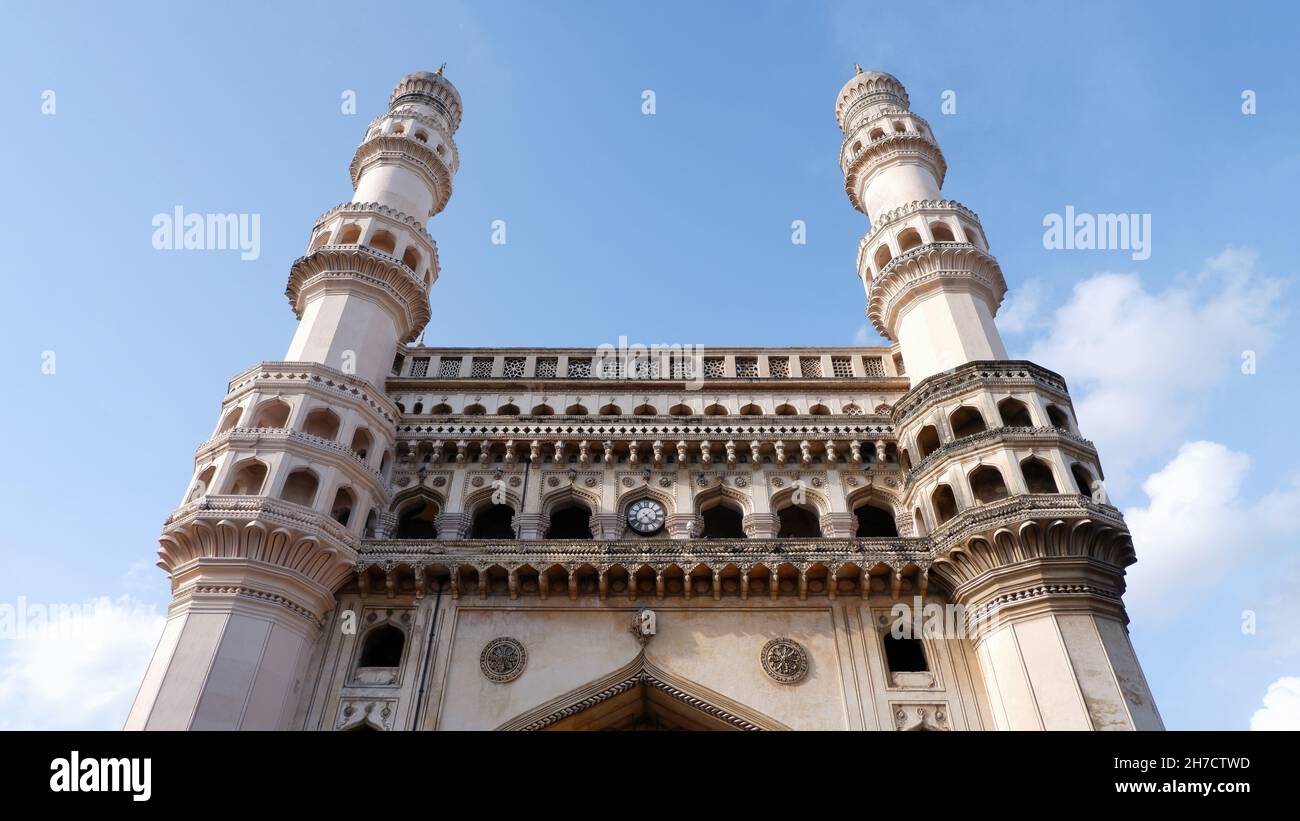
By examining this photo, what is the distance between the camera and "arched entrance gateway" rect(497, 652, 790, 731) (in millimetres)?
16297

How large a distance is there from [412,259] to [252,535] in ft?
33.2

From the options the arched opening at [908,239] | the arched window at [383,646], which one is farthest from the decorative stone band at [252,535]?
the arched opening at [908,239]

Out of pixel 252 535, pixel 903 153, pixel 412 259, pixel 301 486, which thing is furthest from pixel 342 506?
pixel 903 153

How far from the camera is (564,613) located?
58.2 ft

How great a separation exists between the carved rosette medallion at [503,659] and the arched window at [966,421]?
10154 mm

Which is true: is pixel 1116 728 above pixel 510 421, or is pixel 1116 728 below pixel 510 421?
below

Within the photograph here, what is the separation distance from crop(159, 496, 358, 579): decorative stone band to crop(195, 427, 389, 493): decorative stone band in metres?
1.44

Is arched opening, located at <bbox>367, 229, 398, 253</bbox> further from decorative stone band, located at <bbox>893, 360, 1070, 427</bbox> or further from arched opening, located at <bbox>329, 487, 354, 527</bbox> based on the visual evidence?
decorative stone band, located at <bbox>893, 360, 1070, 427</bbox>
